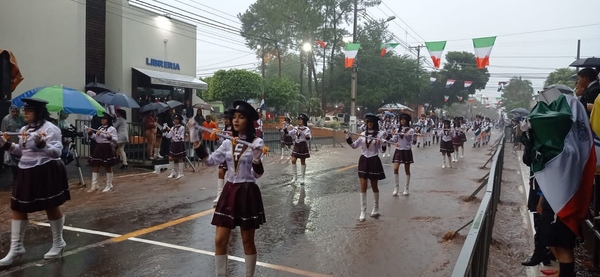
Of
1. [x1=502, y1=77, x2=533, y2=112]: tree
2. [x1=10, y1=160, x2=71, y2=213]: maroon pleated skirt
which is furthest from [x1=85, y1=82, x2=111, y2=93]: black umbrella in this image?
[x1=502, y1=77, x2=533, y2=112]: tree

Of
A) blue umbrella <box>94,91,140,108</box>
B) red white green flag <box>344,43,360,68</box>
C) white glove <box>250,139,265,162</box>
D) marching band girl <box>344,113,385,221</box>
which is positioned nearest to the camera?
white glove <box>250,139,265,162</box>

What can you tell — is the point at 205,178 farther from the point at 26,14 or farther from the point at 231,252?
the point at 26,14

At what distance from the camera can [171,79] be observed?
21391 millimetres

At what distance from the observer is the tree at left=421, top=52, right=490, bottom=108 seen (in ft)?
196

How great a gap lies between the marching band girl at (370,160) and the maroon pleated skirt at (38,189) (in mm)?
4815

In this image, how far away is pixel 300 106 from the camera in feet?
139

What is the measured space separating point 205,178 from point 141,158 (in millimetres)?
3090

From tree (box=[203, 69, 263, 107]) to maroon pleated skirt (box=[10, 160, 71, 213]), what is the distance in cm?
2650

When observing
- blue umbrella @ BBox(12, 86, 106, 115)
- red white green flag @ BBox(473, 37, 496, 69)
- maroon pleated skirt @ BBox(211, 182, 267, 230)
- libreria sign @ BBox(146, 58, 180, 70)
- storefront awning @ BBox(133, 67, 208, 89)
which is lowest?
maroon pleated skirt @ BBox(211, 182, 267, 230)

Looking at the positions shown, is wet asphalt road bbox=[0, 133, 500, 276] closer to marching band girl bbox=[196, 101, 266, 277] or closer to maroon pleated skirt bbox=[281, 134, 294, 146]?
marching band girl bbox=[196, 101, 266, 277]

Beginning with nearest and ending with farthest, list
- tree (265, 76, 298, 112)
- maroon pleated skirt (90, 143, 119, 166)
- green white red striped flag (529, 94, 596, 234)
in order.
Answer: green white red striped flag (529, 94, 596, 234) < maroon pleated skirt (90, 143, 119, 166) < tree (265, 76, 298, 112)

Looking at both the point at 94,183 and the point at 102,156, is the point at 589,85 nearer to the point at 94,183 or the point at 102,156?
the point at 102,156

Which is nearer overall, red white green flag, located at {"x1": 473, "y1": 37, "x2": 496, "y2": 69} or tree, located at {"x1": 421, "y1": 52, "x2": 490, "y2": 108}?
red white green flag, located at {"x1": 473, "y1": 37, "x2": 496, "y2": 69}

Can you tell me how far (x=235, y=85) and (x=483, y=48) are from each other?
1784cm
